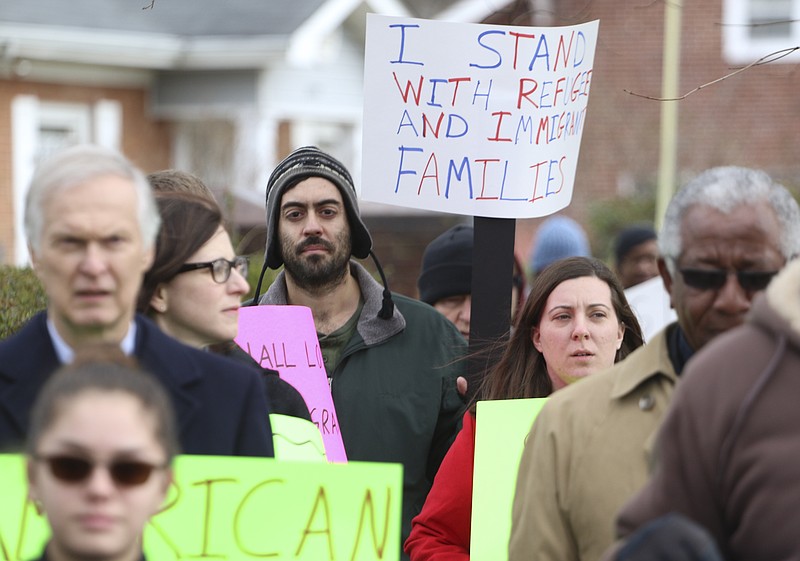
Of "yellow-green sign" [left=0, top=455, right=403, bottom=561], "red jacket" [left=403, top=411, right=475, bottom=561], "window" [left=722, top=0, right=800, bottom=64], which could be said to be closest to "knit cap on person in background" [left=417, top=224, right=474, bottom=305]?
"red jacket" [left=403, top=411, right=475, bottom=561]

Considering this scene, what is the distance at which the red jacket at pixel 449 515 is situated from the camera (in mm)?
4352

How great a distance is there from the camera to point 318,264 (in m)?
5.24

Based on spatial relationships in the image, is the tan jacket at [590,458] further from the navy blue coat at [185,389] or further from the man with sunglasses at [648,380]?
the navy blue coat at [185,389]

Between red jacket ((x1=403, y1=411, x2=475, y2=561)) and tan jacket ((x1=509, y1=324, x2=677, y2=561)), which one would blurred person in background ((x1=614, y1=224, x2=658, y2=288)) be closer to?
red jacket ((x1=403, y1=411, x2=475, y2=561))

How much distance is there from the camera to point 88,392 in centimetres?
262

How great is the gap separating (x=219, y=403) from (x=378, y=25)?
2.21m

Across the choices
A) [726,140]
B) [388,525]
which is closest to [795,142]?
[726,140]

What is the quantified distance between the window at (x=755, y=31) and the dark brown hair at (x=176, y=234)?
774 inches

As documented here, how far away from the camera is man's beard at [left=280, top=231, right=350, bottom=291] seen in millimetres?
5238

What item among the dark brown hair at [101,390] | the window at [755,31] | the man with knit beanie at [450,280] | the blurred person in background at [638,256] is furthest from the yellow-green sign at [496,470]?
the window at [755,31]

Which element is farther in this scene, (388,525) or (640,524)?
(388,525)

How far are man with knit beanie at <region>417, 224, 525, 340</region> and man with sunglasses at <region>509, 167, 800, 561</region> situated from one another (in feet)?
9.95

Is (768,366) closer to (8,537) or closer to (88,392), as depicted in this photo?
(88,392)

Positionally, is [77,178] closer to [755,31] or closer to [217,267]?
[217,267]
